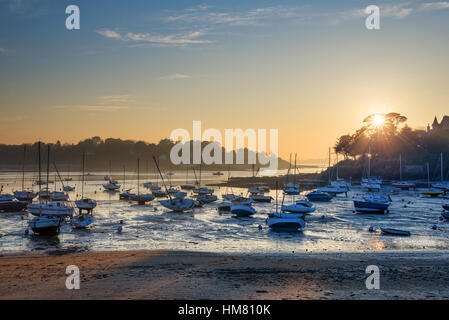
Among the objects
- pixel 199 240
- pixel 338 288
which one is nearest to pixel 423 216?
pixel 199 240

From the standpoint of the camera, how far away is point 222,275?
1869 cm

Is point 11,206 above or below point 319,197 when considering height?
above

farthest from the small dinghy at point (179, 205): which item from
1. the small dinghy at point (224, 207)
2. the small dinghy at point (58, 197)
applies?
the small dinghy at point (58, 197)

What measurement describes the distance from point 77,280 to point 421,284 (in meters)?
15.3

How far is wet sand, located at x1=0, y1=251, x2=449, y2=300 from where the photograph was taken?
15.4 meters

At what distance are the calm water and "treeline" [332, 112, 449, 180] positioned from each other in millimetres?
82463

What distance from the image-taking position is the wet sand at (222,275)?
15.4 meters

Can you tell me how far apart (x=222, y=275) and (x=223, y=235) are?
46.8 ft

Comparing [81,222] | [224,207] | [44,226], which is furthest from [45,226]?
[224,207]

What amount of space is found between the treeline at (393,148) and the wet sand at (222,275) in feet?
356

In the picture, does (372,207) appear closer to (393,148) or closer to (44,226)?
(44,226)

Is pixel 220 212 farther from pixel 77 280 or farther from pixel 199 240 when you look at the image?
pixel 77 280

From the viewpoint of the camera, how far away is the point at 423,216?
46938 mm

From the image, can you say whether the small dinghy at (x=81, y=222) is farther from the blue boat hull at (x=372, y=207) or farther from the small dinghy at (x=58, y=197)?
the blue boat hull at (x=372, y=207)
